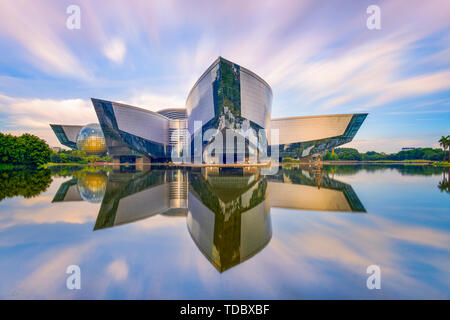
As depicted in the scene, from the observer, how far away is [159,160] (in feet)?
168

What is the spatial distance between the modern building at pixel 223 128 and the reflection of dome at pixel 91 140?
1131cm

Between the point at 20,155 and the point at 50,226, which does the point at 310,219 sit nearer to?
the point at 50,226

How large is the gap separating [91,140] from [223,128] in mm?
43009

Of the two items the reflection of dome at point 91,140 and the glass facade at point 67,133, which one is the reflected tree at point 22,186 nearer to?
the reflection of dome at point 91,140

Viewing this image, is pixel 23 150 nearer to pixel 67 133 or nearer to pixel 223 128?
pixel 223 128

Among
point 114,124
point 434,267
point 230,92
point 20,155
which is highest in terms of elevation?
point 230,92

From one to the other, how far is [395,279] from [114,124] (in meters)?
41.9

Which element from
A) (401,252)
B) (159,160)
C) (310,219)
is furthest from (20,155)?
(401,252)

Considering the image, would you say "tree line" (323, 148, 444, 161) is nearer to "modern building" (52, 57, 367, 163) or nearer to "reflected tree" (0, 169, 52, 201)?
"modern building" (52, 57, 367, 163)

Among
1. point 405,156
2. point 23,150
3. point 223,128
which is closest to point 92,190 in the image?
point 223,128

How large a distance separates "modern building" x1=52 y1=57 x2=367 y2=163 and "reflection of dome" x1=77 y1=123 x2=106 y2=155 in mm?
11313

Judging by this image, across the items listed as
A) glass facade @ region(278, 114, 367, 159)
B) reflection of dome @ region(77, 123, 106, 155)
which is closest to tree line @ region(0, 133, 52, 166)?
reflection of dome @ region(77, 123, 106, 155)

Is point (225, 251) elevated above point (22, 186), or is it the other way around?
point (22, 186)

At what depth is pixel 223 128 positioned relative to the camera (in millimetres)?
30656
